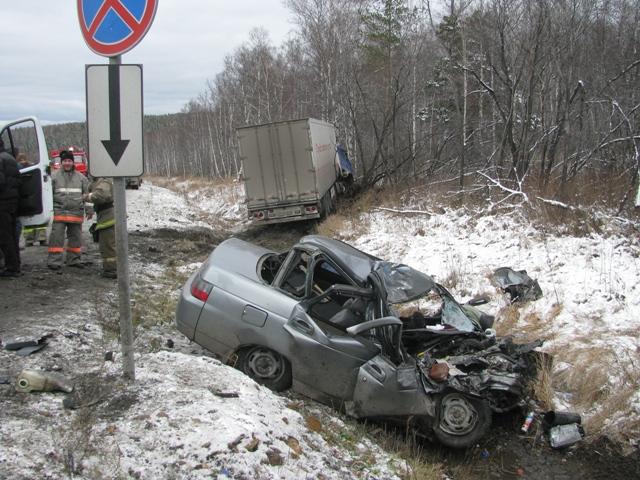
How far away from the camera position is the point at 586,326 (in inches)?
263

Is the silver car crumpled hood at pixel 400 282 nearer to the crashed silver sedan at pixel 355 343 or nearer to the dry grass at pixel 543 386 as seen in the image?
the crashed silver sedan at pixel 355 343

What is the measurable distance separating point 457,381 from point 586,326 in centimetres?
307

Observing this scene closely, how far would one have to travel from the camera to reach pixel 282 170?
14.2 meters

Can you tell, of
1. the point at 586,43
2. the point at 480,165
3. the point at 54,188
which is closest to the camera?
the point at 54,188

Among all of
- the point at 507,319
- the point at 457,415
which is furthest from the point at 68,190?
the point at 507,319

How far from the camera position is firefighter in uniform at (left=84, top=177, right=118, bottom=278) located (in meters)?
7.62

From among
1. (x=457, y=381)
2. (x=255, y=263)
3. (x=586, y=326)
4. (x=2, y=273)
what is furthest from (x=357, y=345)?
(x=2, y=273)

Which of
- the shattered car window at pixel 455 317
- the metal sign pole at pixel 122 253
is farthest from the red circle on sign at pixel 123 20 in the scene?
the shattered car window at pixel 455 317

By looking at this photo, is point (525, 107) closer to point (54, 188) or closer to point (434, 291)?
point (434, 291)

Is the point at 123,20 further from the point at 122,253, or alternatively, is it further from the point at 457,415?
the point at 457,415

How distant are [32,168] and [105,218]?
118 cm

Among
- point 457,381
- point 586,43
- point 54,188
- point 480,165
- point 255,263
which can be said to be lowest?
point 457,381

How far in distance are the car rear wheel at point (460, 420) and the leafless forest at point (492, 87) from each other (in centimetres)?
654

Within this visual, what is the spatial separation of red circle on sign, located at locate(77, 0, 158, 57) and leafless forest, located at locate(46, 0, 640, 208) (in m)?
8.59
